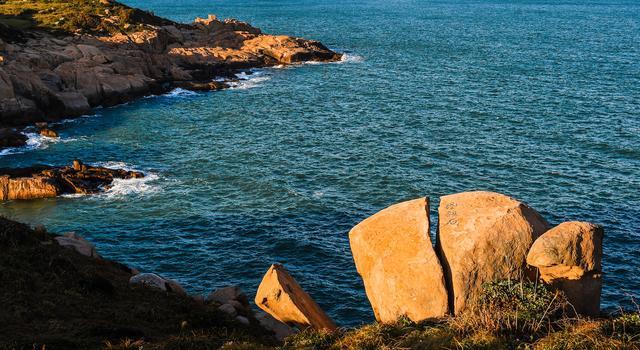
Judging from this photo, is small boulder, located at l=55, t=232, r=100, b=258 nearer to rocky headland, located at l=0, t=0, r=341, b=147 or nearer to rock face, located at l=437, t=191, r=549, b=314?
rock face, located at l=437, t=191, r=549, b=314

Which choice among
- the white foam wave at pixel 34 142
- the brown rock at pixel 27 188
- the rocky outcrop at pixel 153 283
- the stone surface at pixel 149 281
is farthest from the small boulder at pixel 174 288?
the white foam wave at pixel 34 142

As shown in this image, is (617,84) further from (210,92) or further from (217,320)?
(217,320)

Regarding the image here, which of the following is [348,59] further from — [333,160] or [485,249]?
[485,249]

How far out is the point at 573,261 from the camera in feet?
94.2

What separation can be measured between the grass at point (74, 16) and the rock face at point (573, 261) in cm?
12762

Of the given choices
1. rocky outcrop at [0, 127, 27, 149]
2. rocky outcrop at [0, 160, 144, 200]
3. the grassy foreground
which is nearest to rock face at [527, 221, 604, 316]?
the grassy foreground

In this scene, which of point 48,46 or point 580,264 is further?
point 48,46

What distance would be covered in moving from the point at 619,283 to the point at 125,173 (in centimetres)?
4844

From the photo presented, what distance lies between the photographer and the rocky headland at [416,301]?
1011 inches

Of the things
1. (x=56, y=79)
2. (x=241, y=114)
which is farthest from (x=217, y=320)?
(x=56, y=79)

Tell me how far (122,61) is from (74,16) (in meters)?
42.3

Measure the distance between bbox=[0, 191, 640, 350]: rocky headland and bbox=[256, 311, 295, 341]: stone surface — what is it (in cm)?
8

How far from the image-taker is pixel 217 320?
112 ft

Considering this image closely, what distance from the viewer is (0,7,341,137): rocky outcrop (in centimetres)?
9256
